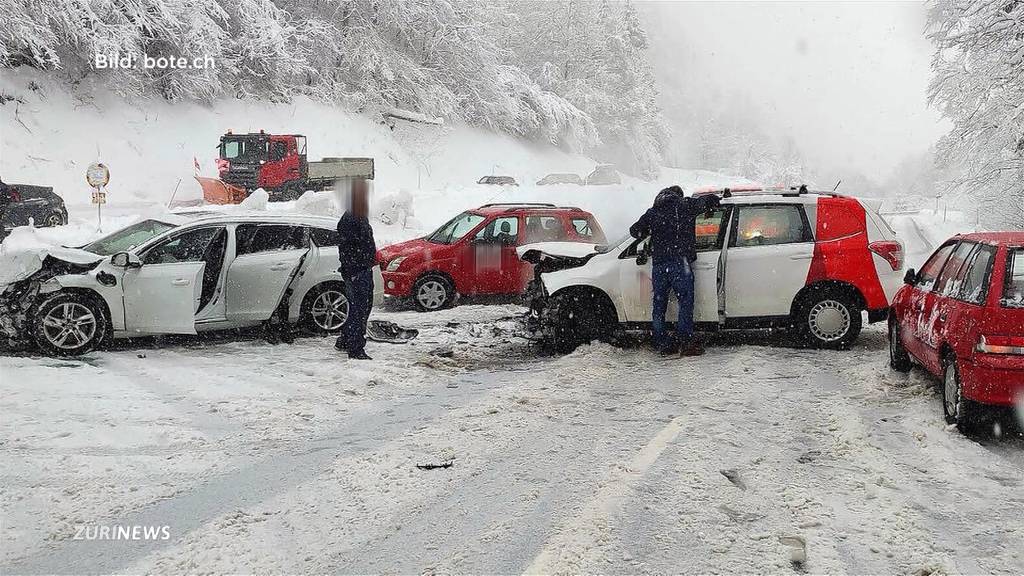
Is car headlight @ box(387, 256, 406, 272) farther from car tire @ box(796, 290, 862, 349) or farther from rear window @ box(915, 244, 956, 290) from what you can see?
rear window @ box(915, 244, 956, 290)

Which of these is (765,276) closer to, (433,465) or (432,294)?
(433,465)

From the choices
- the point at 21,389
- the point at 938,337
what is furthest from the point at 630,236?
the point at 21,389

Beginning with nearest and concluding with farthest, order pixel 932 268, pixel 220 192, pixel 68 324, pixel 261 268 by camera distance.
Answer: pixel 932 268 → pixel 68 324 → pixel 261 268 → pixel 220 192

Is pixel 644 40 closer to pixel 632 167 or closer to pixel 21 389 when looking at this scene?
pixel 632 167

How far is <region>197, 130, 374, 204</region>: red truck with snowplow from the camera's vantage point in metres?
22.8

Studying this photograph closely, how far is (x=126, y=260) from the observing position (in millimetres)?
7527

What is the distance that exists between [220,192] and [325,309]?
587 inches

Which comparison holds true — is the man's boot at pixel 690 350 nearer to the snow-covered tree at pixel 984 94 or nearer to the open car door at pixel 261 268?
the open car door at pixel 261 268

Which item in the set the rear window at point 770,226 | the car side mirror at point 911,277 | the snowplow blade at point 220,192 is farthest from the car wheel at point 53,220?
the car side mirror at point 911,277

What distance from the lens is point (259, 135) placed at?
75.9 ft

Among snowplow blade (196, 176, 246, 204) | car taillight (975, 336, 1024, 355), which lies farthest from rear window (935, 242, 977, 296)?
snowplow blade (196, 176, 246, 204)

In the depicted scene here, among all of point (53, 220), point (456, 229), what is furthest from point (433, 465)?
point (53, 220)

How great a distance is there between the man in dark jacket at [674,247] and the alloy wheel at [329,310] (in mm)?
3598

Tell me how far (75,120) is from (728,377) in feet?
83.8
